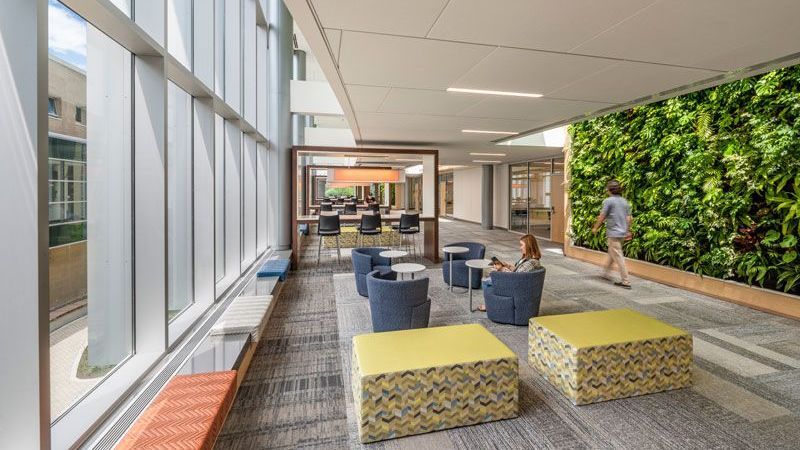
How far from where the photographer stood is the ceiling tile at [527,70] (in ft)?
11.0

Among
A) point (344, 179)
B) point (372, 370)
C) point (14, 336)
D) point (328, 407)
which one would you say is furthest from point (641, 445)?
point (344, 179)

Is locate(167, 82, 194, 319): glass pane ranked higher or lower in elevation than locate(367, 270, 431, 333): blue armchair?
higher

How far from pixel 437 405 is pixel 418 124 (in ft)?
16.4

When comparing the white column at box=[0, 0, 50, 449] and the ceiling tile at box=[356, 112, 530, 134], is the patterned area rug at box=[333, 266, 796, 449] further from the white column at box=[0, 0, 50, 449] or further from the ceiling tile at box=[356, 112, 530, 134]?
the ceiling tile at box=[356, 112, 530, 134]

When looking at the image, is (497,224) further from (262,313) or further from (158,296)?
(158,296)

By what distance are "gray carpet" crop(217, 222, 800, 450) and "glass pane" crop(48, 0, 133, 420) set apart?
2.91ft

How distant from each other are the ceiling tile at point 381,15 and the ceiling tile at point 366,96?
1.53 meters

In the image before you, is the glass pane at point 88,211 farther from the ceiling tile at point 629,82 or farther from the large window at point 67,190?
the ceiling tile at point 629,82

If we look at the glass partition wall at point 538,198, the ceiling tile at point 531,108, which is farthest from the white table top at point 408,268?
the glass partition wall at point 538,198

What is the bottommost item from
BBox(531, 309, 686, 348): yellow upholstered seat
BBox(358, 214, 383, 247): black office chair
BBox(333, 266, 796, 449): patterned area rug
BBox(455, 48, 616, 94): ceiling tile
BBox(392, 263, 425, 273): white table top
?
BBox(333, 266, 796, 449): patterned area rug

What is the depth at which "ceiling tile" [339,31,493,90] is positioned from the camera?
10.1 feet

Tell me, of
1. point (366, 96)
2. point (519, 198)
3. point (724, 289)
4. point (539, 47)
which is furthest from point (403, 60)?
point (519, 198)

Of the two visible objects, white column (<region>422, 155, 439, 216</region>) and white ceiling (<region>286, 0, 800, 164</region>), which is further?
white column (<region>422, 155, 439, 216</region>)

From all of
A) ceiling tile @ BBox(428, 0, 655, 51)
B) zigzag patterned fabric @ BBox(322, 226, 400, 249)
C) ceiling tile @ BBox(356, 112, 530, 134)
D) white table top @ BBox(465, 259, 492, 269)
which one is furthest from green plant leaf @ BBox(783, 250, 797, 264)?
zigzag patterned fabric @ BBox(322, 226, 400, 249)
